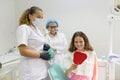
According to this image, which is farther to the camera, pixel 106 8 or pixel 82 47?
pixel 106 8

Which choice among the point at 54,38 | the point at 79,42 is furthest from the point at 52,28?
the point at 79,42

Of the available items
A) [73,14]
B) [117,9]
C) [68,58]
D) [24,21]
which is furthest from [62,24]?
[24,21]

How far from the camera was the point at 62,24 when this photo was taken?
135 inches

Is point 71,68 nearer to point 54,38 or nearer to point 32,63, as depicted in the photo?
point 32,63

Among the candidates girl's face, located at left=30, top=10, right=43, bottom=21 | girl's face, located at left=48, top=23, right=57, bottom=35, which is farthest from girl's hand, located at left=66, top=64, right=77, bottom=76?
girl's face, located at left=48, top=23, right=57, bottom=35

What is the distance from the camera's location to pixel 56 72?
6.23 feet

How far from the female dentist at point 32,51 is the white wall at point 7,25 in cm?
153

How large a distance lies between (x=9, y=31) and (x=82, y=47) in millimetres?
1747

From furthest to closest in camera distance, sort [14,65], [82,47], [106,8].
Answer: [106,8], [14,65], [82,47]

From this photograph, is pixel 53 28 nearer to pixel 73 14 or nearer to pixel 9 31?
pixel 73 14

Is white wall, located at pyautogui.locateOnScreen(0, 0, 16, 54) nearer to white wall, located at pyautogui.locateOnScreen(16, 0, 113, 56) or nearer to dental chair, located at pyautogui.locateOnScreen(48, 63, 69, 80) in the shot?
white wall, located at pyautogui.locateOnScreen(16, 0, 113, 56)

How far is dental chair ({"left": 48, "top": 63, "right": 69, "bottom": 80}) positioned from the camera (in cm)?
183

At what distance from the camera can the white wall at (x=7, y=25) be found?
319 centimetres

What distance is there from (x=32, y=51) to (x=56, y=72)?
35cm
